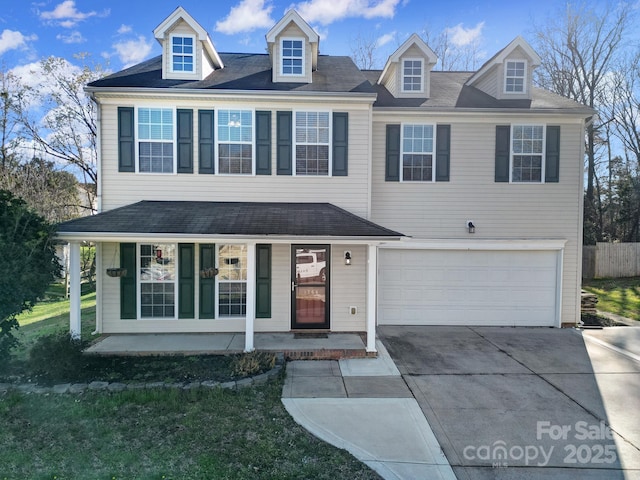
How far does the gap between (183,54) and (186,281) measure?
558 cm

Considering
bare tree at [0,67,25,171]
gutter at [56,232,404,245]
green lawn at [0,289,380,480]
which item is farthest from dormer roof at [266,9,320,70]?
bare tree at [0,67,25,171]

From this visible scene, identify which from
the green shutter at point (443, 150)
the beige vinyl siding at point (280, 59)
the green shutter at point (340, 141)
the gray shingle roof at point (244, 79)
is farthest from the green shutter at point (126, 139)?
the green shutter at point (443, 150)

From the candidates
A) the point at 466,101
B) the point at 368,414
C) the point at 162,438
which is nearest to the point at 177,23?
the point at 466,101

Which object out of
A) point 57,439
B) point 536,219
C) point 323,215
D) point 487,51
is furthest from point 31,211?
point 487,51

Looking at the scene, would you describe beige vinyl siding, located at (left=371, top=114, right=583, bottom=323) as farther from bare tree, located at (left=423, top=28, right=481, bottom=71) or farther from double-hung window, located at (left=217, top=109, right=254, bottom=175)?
bare tree, located at (left=423, top=28, right=481, bottom=71)

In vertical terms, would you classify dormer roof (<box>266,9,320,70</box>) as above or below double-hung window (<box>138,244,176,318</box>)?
above

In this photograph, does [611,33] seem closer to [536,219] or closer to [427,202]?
[536,219]

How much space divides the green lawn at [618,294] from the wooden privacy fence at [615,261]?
0.42 metres

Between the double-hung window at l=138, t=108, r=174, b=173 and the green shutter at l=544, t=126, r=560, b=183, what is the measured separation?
9.53 meters

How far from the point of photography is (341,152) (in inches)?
326

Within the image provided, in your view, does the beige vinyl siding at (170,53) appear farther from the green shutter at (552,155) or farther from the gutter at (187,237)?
the green shutter at (552,155)

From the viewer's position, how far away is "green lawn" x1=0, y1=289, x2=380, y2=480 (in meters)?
3.51

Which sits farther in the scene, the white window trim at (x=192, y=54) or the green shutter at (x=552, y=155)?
the green shutter at (x=552, y=155)

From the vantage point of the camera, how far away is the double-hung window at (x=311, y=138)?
8258 mm
